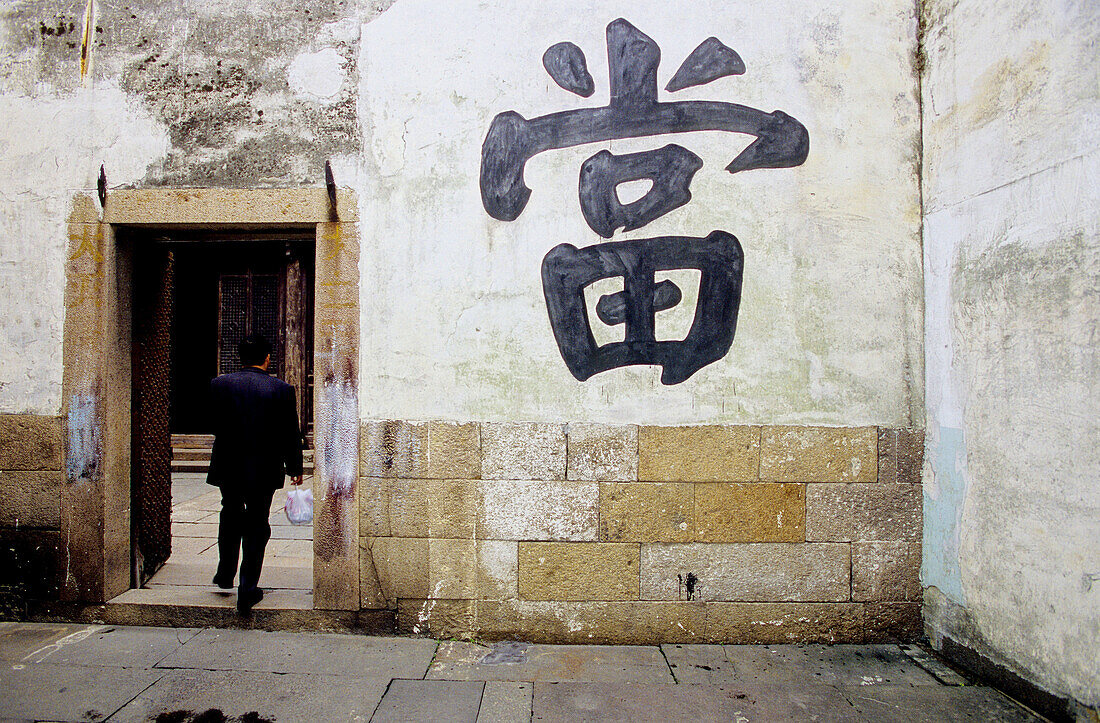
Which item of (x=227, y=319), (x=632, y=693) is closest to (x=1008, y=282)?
(x=632, y=693)

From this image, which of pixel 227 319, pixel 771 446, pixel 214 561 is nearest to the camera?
pixel 771 446

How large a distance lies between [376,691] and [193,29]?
161 inches

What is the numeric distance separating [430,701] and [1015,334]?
11.5ft

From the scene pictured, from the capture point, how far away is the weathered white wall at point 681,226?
3.54 m

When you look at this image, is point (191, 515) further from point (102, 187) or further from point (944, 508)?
point (944, 508)

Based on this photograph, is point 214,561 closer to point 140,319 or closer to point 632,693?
point 140,319

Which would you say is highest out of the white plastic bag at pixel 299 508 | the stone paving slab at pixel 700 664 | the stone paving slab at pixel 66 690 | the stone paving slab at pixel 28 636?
the white plastic bag at pixel 299 508

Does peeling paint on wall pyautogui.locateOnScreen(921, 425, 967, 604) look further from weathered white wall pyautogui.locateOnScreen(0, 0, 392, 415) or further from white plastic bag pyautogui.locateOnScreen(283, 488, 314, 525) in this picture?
weathered white wall pyautogui.locateOnScreen(0, 0, 392, 415)

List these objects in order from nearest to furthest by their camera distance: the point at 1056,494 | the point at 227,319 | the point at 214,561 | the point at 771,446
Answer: the point at 1056,494 → the point at 771,446 → the point at 214,561 → the point at 227,319

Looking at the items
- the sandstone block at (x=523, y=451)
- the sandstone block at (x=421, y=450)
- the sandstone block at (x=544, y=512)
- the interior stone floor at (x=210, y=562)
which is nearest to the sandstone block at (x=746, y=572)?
the sandstone block at (x=544, y=512)

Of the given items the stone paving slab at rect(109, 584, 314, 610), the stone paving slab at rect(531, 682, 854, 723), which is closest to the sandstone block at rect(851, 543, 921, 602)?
the stone paving slab at rect(531, 682, 854, 723)

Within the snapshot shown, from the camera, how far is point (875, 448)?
3.53 m

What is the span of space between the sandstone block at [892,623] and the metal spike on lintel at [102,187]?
5336 millimetres

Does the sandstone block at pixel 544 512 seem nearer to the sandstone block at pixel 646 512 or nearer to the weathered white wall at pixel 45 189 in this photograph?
the sandstone block at pixel 646 512
